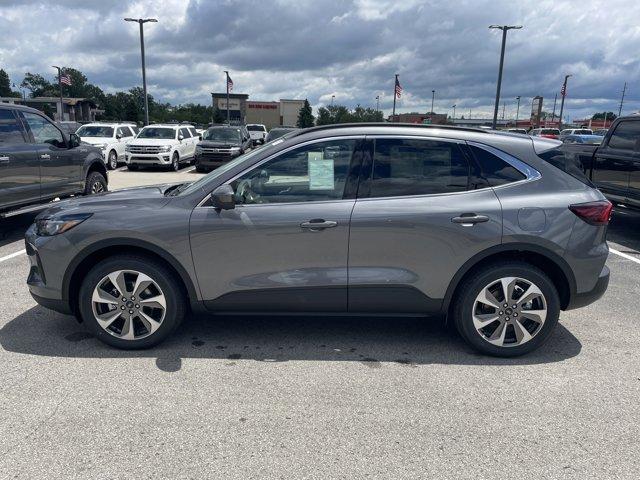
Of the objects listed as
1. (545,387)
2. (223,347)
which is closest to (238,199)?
(223,347)

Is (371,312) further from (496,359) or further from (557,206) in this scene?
(557,206)

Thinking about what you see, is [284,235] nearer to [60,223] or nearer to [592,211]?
[60,223]

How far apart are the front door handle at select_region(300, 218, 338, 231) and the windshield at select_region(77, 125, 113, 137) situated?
18.1m

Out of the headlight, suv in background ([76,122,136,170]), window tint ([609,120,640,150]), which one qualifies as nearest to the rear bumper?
the headlight

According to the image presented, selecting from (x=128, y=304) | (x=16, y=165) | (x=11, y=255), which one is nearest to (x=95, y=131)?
(x=16, y=165)

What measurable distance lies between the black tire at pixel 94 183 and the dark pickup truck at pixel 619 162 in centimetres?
821

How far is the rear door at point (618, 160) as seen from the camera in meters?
7.97

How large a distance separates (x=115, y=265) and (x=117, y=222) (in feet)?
1.06

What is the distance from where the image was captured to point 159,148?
18094 millimetres

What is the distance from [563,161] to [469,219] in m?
0.95

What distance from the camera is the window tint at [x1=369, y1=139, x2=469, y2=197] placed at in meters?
3.65

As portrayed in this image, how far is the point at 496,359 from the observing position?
376 centimetres

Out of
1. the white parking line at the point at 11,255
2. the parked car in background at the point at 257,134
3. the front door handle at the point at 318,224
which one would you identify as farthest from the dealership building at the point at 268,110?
the front door handle at the point at 318,224

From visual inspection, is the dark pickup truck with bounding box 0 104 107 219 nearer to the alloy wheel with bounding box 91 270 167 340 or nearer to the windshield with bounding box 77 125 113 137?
the alloy wheel with bounding box 91 270 167 340
